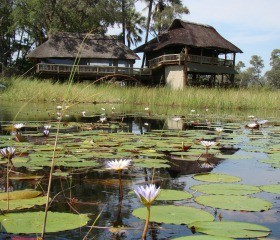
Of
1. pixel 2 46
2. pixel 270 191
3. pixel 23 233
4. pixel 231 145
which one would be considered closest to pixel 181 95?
pixel 231 145

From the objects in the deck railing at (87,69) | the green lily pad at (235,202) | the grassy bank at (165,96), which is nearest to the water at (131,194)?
the green lily pad at (235,202)

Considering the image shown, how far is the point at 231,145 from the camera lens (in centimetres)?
493

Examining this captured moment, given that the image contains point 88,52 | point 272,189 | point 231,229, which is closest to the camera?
point 231,229

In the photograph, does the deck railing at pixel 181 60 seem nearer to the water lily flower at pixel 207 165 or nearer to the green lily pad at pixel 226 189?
the water lily flower at pixel 207 165

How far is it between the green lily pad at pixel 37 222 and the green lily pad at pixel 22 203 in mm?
155

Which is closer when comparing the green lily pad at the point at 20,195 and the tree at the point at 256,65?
the green lily pad at the point at 20,195

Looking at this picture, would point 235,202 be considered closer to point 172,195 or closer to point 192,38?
point 172,195

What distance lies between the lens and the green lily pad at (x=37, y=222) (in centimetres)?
158

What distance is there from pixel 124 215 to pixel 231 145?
3.28 metres

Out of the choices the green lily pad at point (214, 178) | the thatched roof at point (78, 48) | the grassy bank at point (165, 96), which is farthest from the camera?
the thatched roof at point (78, 48)

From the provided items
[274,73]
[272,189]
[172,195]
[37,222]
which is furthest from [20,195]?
[274,73]

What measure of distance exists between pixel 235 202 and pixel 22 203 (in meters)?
1.19

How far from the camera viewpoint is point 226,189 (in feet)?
8.01

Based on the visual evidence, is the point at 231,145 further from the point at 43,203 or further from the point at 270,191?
the point at 43,203
